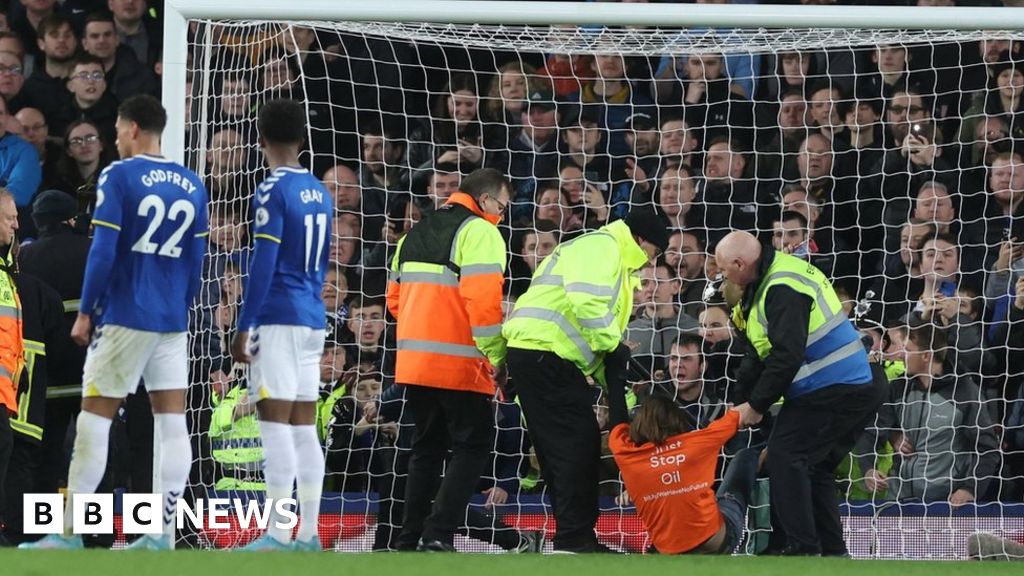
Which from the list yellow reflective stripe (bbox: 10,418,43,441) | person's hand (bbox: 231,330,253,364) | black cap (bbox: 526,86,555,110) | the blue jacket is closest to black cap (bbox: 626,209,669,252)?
person's hand (bbox: 231,330,253,364)

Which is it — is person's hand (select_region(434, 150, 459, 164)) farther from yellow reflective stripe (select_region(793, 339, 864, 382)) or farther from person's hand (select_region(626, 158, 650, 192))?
yellow reflective stripe (select_region(793, 339, 864, 382))

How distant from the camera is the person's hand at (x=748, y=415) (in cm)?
723

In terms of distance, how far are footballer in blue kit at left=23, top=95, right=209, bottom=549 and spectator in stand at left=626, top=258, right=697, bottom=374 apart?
359 centimetres

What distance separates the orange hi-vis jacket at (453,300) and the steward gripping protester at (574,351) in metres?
0.17

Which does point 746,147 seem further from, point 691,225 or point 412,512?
point 412,512

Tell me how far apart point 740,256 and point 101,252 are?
287cm

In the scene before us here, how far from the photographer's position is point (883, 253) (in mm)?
9469

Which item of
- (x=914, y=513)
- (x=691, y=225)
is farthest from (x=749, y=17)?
(x=914, y=513)

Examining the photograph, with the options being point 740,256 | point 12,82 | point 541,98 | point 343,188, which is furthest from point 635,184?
point 12,82

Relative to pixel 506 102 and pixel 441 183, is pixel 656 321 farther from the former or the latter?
pixel 506 102

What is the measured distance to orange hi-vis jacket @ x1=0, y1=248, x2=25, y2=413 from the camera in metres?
7.14

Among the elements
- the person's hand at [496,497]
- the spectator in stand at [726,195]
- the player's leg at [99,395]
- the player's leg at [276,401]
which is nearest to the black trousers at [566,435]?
the person's hand at [496,497]

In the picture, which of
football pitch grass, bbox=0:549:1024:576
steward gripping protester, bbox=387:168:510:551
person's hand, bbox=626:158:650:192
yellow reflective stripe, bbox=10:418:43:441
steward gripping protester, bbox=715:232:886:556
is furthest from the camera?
person's hand, bbox=626:158:650:192

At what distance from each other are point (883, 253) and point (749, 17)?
2.21 m
